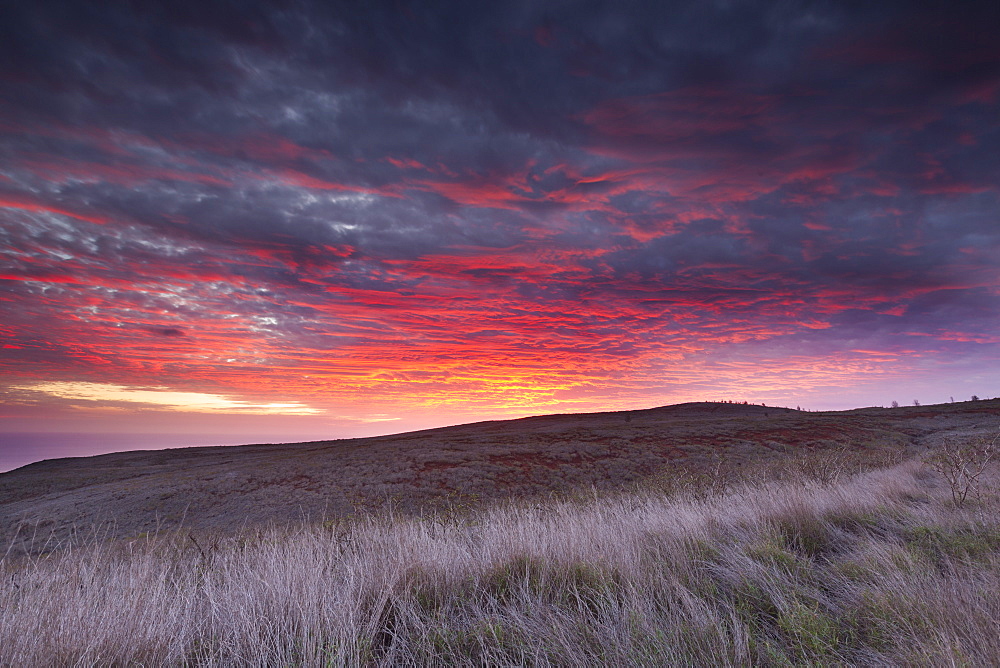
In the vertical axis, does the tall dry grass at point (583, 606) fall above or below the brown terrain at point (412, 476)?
above

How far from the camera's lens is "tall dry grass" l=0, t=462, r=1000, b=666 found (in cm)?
317

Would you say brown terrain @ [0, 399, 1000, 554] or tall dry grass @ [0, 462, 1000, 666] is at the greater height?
tall dry grass @ [0, 462, 1000, 666]

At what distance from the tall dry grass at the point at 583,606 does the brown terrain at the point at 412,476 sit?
26.3 feet

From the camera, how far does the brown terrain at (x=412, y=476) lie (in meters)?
19.2

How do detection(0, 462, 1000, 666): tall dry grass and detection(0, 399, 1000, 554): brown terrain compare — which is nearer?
detection(0, 462, 1000, 666): tall dry grass

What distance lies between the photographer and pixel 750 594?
4066 millimetres

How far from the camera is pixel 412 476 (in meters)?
24.2

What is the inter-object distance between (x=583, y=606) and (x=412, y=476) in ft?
70.6

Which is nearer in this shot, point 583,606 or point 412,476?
point 583,606

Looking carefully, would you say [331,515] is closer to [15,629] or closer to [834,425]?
[15,629]

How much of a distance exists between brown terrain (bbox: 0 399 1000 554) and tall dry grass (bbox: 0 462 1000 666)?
8.00 metres

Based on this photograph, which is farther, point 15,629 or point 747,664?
point 15,629

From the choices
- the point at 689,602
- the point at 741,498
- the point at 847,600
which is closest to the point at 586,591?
the point at 689,602

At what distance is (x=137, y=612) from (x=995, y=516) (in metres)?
9.65
